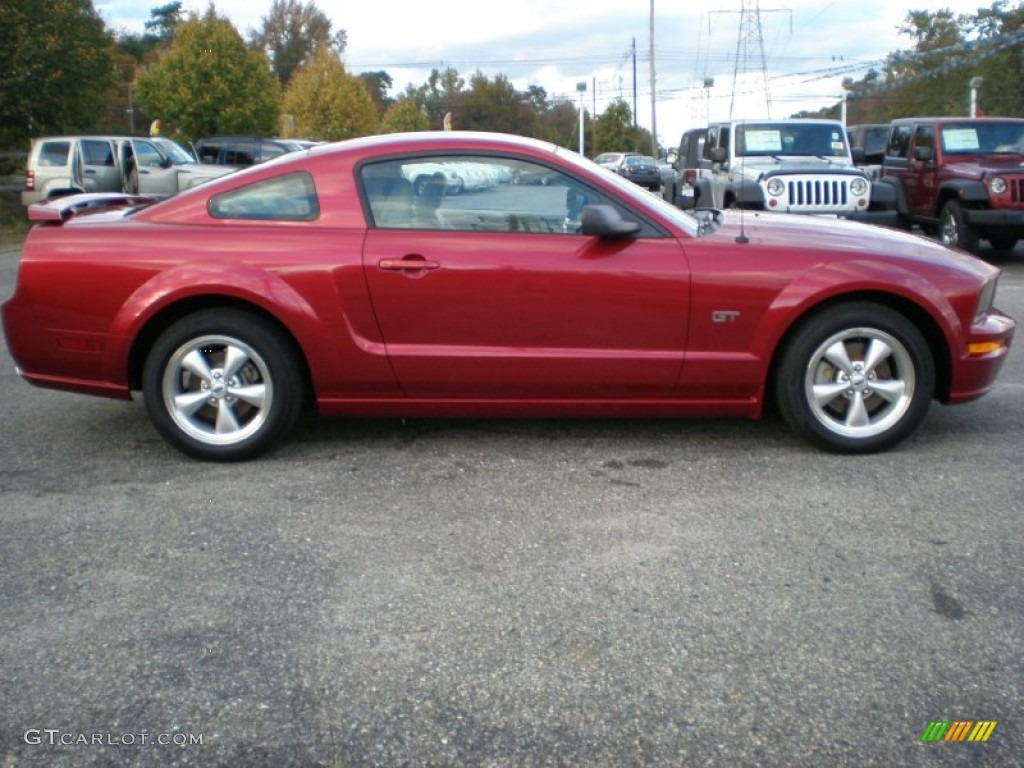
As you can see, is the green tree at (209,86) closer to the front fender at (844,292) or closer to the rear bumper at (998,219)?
the rear bumper at (998,219)

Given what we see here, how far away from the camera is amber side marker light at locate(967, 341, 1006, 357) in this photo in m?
5.11

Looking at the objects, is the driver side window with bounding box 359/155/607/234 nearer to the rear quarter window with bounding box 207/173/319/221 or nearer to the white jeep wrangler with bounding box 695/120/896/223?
the rear quarter window with bounding box 207/173/319/221

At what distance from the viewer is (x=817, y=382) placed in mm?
5090

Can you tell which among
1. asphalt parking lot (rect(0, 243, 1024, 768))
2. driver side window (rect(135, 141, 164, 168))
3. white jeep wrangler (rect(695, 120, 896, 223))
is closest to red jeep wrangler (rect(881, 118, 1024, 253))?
white jeep wrangler (rect(695, 120, 896, 223))

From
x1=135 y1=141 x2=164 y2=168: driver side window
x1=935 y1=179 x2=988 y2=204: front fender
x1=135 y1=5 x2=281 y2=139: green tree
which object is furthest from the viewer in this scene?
x1=135 y1=5 x2=281 y2=139: green tree

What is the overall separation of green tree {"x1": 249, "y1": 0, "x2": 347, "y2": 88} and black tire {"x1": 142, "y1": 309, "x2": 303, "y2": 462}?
3105 inches

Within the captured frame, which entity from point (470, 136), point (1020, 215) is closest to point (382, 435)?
point (470, 136)

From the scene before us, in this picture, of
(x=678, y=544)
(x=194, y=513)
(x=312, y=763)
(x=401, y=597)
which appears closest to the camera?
(x=312, y=763)

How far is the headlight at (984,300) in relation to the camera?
202 inches

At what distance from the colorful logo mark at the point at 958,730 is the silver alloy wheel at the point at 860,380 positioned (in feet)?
7.66

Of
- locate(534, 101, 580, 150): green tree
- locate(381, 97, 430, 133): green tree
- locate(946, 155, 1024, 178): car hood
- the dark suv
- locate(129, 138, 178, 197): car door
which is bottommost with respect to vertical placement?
locate(946, 155, 1024, 178): car hood

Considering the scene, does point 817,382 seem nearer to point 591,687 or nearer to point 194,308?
point 591,687

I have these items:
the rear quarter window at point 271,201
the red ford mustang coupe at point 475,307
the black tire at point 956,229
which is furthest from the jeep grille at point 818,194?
the rear quarter window at point 271,201

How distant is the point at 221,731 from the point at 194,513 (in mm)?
1751
